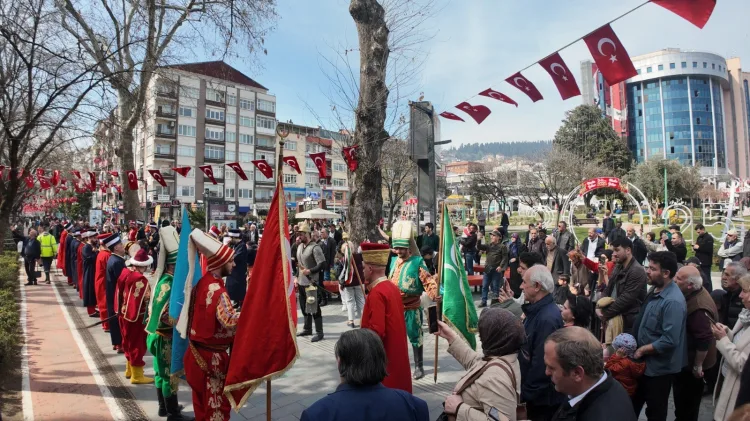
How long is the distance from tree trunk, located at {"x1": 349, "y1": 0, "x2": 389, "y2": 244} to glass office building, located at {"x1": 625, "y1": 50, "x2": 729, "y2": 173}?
9401 centimetres

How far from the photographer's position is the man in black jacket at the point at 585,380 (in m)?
2.25

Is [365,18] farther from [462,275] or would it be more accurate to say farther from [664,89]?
[664,89]

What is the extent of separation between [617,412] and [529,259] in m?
3.36

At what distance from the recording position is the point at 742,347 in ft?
10.8

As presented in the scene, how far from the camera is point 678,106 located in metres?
88.9

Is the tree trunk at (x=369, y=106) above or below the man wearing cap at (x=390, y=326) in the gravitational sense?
above

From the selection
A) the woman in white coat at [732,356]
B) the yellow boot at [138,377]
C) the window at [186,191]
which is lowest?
the yellow boot at [138,377]

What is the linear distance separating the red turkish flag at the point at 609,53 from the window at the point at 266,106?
202 feet

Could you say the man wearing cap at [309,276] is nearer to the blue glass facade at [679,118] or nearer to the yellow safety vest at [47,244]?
the yellow safety vest at [47,244]

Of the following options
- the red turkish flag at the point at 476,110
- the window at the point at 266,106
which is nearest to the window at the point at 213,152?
the window at the point at 266,106

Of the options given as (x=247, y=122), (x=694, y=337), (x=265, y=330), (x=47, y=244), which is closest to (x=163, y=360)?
(x=265, y=330)

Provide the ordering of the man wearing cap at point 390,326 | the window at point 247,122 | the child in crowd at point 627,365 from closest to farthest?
the man wearing cap at point 390,326, the child in crowd at point 627,365, the window at point 247,122

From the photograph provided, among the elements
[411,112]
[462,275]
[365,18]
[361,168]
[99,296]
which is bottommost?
[99,296]

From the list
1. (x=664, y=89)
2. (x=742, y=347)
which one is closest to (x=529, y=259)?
(x=742, y=347)
